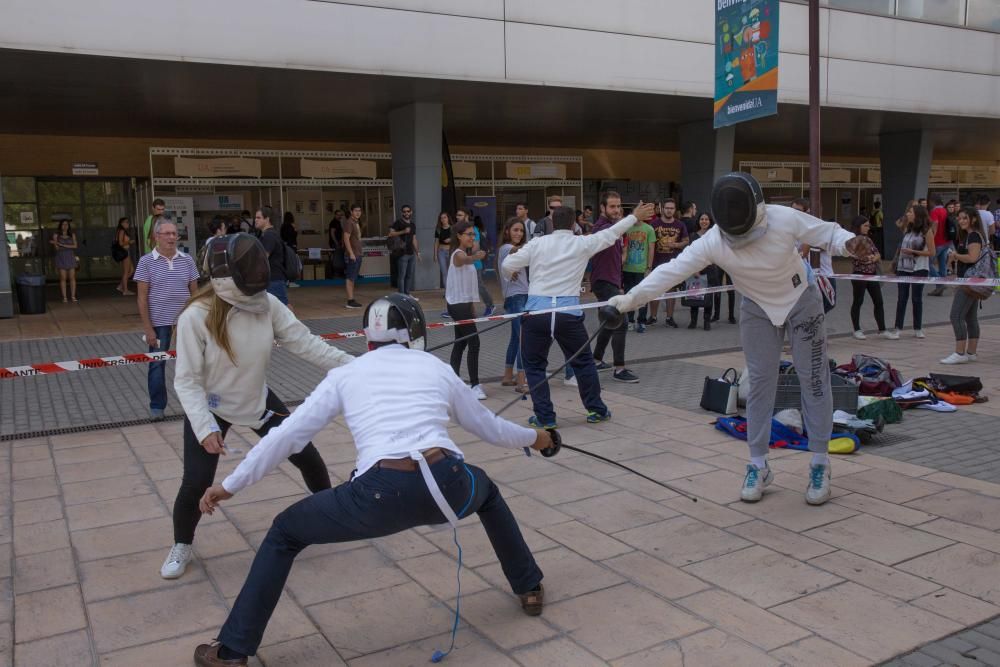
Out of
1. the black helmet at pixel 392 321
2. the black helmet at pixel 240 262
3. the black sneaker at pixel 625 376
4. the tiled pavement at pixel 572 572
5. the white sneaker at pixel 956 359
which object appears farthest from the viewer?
the white sneaker at pixel 956 359

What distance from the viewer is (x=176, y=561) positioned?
13.8ft

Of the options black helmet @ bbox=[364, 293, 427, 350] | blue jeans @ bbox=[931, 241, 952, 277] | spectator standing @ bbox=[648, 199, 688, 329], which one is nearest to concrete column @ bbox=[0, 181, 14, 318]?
spectator standing @ bbox=[648, 199, 688, 329]

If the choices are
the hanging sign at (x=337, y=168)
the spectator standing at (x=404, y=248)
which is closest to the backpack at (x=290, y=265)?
the spectator standing at (x=404, y=248)

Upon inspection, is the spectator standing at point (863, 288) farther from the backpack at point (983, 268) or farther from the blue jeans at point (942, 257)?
the blue jeans at point (942, 257)

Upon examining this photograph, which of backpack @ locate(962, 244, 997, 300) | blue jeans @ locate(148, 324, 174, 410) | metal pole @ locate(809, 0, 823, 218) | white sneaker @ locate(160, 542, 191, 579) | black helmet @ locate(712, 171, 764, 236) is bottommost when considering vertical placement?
white sneaker @ locate(160, 542, 191, 579)

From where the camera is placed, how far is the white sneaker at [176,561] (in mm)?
4160

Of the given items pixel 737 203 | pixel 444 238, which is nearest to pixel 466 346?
pixel 737 203

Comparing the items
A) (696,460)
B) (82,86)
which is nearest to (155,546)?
(696,460)

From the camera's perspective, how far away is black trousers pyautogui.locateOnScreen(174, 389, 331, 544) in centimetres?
409

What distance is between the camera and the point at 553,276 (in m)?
6.82

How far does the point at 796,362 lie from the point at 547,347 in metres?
2.30

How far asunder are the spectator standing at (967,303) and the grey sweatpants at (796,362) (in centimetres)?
535

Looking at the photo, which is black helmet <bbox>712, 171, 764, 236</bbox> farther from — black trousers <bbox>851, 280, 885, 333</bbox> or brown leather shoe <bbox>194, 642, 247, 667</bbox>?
black trousers <bbox>851, 280, 885, 333</bbox>

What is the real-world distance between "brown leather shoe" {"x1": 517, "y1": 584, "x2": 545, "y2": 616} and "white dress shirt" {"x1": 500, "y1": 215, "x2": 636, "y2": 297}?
3.49 m
